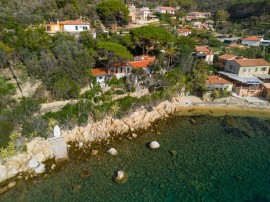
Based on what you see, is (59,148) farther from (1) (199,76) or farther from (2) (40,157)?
(1) (199,76)

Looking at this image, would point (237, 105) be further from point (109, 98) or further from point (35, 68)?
point (35, 68)

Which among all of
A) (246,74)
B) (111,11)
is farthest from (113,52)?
(111,11)

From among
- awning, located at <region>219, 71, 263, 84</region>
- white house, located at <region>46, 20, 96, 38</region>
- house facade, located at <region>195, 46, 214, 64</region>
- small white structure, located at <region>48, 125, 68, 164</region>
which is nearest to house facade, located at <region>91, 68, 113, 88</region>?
small white structure, located at <region>48, 125, 68, 164</region>

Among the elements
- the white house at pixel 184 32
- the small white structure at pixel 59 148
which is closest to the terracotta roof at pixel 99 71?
the small white structure at pixel 59 148

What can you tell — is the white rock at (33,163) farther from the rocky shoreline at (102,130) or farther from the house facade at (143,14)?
the house facade at (143,14)

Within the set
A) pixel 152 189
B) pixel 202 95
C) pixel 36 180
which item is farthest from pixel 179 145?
pixel 36 180

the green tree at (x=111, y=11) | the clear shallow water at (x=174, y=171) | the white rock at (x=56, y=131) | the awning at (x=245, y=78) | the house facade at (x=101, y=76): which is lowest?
the clear shallow water at (x=174, y=171)
